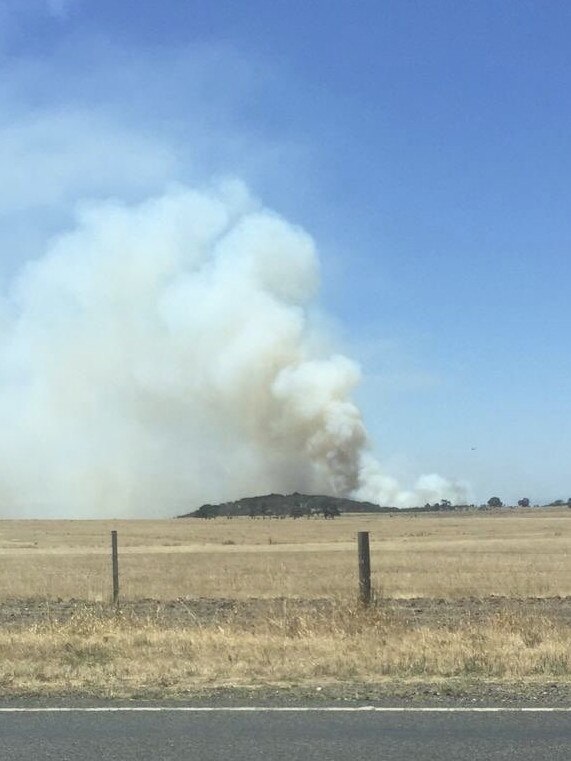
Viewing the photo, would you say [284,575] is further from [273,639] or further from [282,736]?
[282,736]

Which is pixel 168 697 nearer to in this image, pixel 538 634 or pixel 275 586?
pixel 538 634

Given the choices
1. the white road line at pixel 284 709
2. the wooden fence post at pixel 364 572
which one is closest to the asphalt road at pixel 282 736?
the white road line at pixel 284 709

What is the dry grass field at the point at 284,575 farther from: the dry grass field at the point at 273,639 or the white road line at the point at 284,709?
the white road line at the point at 284,709

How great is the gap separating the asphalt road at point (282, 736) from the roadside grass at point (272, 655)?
1097 mm

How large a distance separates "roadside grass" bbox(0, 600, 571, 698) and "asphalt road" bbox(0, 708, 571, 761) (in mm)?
1097

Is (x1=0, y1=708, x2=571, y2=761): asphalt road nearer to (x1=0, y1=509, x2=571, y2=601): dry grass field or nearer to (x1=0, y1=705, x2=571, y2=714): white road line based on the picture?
(x1=0, y1=705, x2=571, y2=714): white road line

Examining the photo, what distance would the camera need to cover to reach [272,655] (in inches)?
376

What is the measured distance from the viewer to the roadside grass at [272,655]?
27.8 ft

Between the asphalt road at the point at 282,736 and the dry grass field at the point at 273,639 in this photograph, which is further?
the dry grass field at the point at 273,639

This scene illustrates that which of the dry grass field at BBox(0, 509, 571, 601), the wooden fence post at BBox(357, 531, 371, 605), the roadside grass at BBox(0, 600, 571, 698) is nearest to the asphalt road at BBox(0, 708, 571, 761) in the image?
the roadside grass at BBox(0, 600, 571, 698)

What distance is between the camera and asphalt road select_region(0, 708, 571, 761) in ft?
19.4

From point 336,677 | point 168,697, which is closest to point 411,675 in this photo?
point 336,677

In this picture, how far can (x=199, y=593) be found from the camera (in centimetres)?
2030

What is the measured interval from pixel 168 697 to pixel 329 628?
11.1ft
